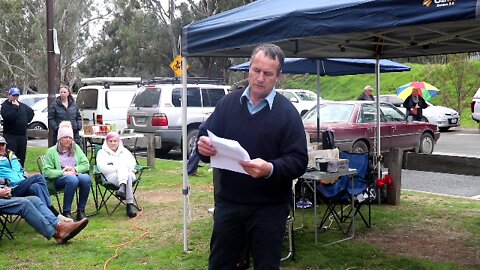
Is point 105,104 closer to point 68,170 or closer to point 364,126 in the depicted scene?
point 364,126

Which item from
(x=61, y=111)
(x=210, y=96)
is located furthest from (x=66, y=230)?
(x=210, y=96)

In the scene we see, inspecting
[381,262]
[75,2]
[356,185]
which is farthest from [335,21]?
[75,2]

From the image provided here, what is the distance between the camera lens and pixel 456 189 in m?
9.32

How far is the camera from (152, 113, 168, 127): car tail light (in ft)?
42.3

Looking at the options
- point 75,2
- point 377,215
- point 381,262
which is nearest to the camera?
point 381,262

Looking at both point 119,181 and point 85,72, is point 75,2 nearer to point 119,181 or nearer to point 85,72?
point 85,72

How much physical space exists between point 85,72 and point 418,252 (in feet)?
144

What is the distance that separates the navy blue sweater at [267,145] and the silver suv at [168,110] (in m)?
9.35

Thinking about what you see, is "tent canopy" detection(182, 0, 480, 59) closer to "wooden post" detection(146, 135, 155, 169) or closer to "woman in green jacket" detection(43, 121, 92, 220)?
"woman in green jacket" detection(43, 121, 92, 220)

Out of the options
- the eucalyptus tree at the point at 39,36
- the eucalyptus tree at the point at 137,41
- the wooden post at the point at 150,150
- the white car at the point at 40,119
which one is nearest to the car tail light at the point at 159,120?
the wooden post at the point at 150,150

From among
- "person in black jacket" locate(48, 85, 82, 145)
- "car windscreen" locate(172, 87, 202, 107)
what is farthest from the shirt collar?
"car windscreen" locate(172, 87, 202, 107)

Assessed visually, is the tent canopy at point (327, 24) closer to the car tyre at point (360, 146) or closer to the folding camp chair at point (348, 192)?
the folding camp chair at point (348, 192)

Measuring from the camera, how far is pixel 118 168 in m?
7.22

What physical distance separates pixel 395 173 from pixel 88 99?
9.66m
